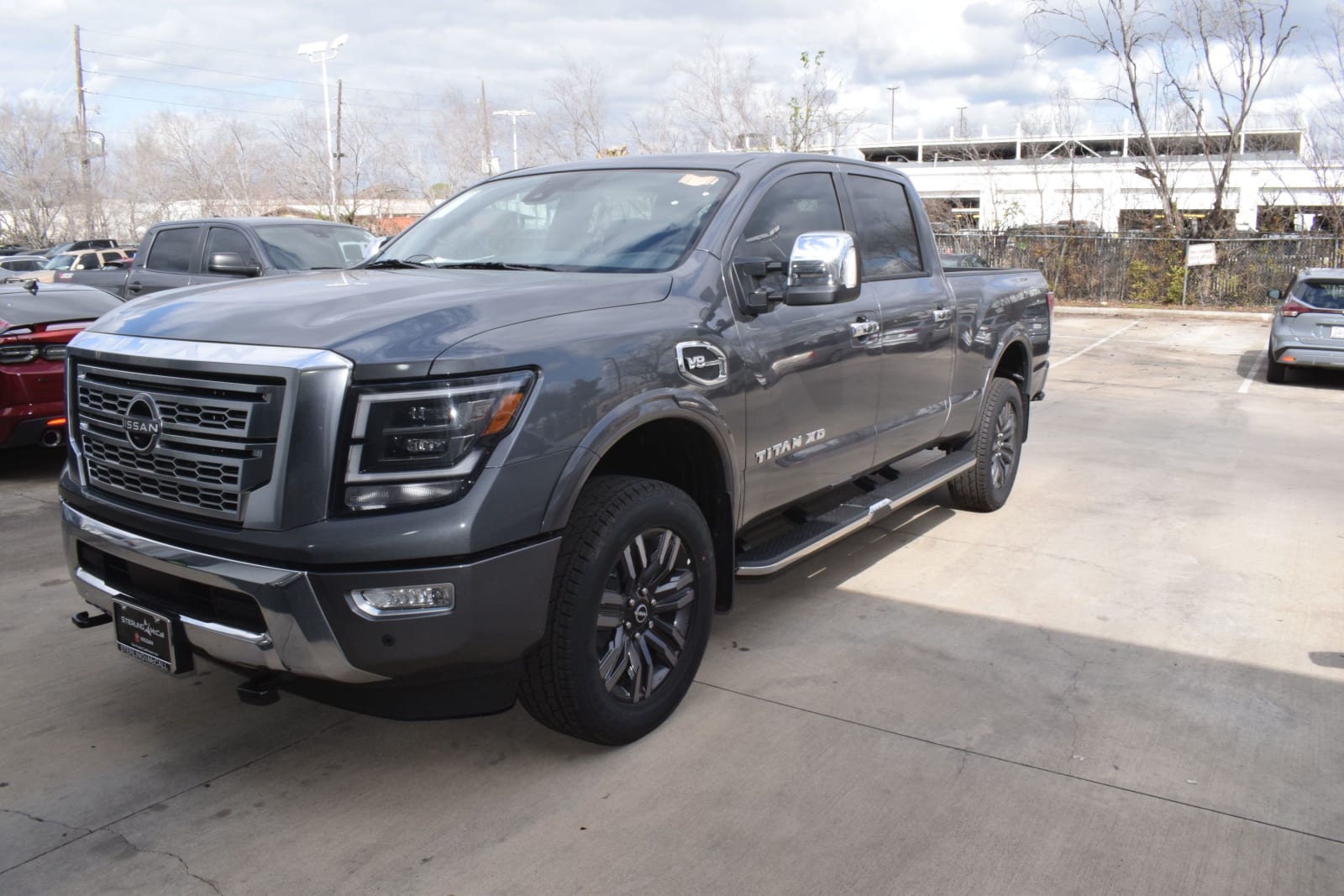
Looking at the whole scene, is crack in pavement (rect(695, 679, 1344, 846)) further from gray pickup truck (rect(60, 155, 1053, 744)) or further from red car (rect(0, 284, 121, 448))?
red car (rect(0, 284, 121, 448))

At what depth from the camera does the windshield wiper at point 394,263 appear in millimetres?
4316

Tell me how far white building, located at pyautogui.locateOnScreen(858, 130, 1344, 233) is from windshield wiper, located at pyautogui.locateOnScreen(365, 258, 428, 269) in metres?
28.3

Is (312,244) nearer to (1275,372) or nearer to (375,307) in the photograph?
(375,307)

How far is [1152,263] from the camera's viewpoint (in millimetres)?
25172

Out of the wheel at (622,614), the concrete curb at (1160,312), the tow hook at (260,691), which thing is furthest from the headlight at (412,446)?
the concrete curb at (1160,312)

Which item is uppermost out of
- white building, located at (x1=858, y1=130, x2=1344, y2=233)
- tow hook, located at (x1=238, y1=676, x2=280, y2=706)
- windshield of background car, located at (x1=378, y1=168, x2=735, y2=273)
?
white building, located at (x1=858, y1=130, x2=1344, y2=233)

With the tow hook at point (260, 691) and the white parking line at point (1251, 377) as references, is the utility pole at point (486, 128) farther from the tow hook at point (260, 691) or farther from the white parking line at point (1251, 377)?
the tow hook at point (260, 691)

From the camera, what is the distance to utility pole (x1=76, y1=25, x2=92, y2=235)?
4256 centimetres

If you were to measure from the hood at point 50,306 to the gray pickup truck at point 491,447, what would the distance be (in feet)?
13.1

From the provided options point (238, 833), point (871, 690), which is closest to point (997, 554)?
point (871, 690)

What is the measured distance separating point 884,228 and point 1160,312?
69.2 feet

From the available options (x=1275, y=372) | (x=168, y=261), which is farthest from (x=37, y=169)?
(x=1275, y=372)

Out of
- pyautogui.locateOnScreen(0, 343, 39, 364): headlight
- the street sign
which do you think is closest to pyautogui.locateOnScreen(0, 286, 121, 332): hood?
pyautogui.locateOnScreen(0, 343, 39, 364): headlight

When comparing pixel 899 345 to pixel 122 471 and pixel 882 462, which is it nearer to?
pixel 882 462
